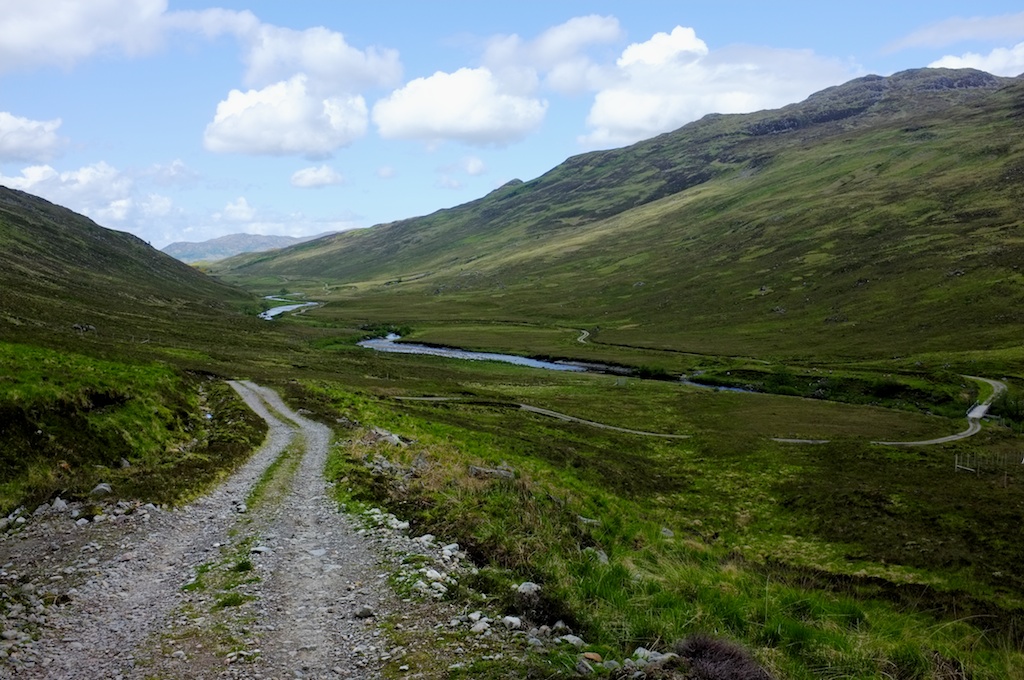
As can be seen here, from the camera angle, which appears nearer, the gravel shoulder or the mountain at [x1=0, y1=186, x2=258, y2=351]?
the gravel shoulder

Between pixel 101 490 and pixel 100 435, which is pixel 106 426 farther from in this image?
pixel 101 490

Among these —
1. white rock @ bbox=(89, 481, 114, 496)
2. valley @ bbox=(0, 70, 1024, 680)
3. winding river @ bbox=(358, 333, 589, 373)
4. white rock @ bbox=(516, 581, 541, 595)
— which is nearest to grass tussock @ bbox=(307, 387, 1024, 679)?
valley @ bbox=(0, 70, 1024, 680)

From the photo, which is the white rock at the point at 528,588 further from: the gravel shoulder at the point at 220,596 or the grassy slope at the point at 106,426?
the grassy slope at the point at 106,426

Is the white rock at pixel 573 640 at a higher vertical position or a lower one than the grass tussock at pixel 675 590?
higher

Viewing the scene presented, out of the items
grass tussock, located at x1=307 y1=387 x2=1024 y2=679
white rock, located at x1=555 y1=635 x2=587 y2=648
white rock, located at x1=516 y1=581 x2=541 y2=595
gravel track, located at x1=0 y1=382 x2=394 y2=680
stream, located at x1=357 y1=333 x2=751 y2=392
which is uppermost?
gravel track, located at x1=0 y1=382 x2=394 y2=680

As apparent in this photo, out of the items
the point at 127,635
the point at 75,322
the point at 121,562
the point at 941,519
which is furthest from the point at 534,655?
the point at 75,322

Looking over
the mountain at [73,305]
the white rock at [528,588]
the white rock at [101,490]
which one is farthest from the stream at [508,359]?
the white rock at [528,588]

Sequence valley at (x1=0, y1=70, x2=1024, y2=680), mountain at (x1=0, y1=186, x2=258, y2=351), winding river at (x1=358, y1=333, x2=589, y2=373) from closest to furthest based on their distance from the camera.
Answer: valley at (x1=0, y1=70, x2=1024, y2=680)
mountain at (x1=0, y1=186, x2=258, y2=351)
winding river at (x1=358, y1=333, x2=589, y2=373)

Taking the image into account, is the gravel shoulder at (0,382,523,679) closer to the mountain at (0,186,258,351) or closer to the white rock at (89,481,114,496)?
the white rock at (89,481,114,496)

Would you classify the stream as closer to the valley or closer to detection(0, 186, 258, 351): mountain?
the valley

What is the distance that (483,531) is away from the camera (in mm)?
16188

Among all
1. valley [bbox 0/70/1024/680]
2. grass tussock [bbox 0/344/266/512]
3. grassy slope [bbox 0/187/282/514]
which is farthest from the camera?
grassy slope [bbox 0/187/282/514]

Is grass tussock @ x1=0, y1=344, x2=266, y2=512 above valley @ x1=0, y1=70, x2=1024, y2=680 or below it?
above

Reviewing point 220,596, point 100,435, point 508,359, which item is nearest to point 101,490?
point 100,435
